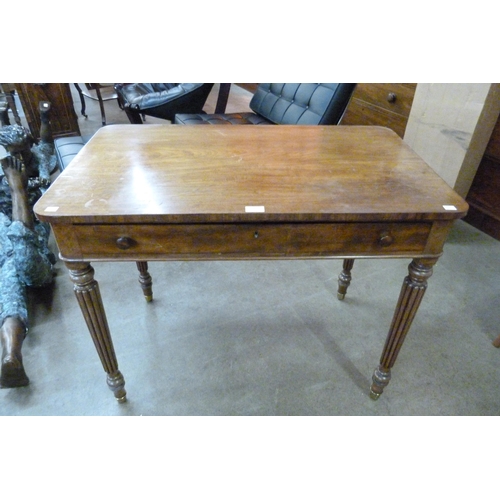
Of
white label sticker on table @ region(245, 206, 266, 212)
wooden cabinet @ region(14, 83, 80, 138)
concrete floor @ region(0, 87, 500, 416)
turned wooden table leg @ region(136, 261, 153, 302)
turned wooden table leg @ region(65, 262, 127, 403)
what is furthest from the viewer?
wooden cabinet @ region(14, 83, 80, 138)

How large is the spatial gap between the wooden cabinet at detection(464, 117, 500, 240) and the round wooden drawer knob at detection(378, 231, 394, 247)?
1.76m

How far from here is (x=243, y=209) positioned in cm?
91

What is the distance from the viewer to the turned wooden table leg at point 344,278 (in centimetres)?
174

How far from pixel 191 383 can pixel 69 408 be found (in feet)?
1.46

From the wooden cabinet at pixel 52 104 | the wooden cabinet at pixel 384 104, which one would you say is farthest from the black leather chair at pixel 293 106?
the wooden cabinet at pixel 52 104

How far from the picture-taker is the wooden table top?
91 centimetres

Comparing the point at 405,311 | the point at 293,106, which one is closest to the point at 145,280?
the point at 405,311

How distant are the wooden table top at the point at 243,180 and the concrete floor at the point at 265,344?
2.64 feet

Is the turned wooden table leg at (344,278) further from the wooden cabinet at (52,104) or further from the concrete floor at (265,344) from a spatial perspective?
the wooden cabinet at (52,104)

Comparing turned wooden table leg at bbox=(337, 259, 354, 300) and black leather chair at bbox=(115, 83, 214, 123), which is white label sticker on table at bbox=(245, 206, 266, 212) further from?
black leather chair at bbox=(115, 83, 214, 123)

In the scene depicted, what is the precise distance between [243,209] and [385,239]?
0.38 meters

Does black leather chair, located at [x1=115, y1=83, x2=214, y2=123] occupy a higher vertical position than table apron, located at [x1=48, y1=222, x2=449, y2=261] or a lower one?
lower

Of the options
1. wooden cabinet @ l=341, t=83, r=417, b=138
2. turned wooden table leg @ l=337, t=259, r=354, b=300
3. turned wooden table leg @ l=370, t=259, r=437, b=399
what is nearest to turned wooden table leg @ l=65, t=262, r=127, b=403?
turned wooden table leg @ l=370, t=259, r=437, b=399

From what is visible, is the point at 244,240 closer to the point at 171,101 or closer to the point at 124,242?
the point at 124,242
